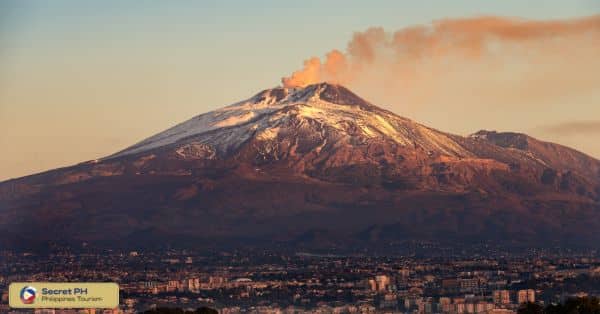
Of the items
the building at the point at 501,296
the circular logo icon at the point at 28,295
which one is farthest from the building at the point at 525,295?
the circular logo icon at the point at 28,295

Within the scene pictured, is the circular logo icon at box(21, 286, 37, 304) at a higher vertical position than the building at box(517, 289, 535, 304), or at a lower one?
lower

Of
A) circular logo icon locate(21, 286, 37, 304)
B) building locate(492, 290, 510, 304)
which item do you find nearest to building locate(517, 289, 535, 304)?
building locate(492, 290, 510, 304)

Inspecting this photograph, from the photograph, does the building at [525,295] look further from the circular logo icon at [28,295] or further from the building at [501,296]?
the circular logo icon at [28,295]

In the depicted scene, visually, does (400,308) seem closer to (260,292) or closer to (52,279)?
(260,292)

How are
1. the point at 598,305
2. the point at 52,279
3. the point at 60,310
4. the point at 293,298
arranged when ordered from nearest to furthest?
the point at 598,305
the point at 60,310
the point at 293,298
the point at 52,279

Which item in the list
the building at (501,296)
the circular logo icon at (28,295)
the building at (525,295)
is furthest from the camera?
the building at (525,295)

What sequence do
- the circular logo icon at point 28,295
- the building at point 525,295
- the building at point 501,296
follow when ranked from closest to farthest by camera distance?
the circular logo icon at point 28,295, the building at point 501,296, the building at point 525,295

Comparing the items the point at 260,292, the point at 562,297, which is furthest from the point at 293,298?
the point at 562,297

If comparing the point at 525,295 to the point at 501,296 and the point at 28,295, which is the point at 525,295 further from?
the point at 28,295

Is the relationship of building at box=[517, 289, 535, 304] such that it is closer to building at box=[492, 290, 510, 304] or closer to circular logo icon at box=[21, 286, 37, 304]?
building at box=[492, 290, 510, 304]

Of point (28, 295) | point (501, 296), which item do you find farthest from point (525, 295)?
point (28, 295)

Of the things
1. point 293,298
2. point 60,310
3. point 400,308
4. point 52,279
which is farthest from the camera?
point 52,279
